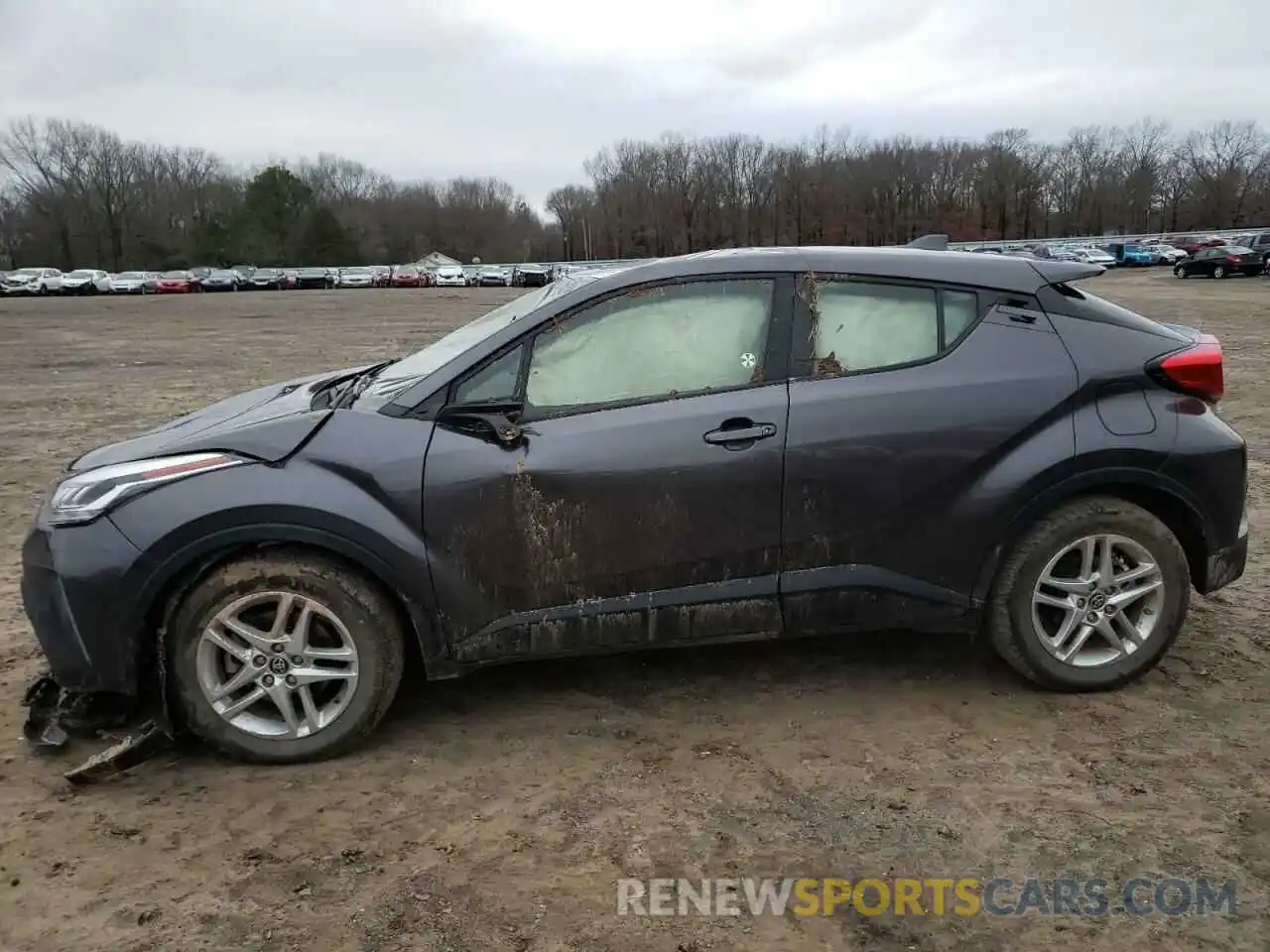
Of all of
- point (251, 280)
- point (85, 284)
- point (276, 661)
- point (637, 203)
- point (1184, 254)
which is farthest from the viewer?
point (637, 203)

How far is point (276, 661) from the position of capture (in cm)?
336

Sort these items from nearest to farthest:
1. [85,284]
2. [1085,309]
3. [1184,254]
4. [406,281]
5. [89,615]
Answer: [89,615]
[1085,309]
[1184,254]
[85,284]
[406,281]

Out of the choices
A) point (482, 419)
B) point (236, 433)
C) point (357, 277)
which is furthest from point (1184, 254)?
point (236, 433)

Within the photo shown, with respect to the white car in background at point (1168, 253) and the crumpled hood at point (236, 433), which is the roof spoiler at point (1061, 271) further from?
the white car in background at point (1168, 253)

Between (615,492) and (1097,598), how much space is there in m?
1.94

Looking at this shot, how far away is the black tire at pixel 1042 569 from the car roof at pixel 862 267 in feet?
3.00

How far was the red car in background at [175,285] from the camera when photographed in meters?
64.9

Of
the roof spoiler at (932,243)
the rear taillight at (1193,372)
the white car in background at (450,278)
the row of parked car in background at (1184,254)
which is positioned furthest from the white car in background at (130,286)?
the rear taillight at (1193,372)

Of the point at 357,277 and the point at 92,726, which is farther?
the point at 357,277

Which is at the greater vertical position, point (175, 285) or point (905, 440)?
point (175, 285)

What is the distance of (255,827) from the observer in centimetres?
305

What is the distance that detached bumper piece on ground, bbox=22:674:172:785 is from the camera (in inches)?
132

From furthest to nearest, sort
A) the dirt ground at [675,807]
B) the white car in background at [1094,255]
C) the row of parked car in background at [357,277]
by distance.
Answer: the row of parked car in background at [357,277] < the white car in background at [1094,255] < the dirt ground at [675,807]

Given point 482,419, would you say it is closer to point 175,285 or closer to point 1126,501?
point 1126,501
